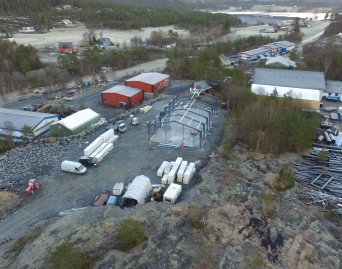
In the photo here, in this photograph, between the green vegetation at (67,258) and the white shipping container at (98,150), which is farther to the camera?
the white shipping container at (98,150)

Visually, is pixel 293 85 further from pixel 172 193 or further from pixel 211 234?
pixel 211 234

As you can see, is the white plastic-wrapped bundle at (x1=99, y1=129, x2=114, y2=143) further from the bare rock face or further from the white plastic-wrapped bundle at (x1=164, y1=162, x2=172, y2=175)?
the bare rock face

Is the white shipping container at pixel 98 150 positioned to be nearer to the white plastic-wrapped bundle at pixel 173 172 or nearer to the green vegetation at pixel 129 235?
the white plastic-wrapped bundle at pixel 173 172

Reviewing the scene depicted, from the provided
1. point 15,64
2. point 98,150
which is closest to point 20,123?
point 98,150

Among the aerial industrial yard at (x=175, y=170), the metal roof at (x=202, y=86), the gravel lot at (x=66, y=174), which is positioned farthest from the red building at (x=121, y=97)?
the metal roof at (x=202, y=86)

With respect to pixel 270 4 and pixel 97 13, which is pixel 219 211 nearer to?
pixel 97 13

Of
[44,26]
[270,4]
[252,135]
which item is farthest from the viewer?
[270,4]

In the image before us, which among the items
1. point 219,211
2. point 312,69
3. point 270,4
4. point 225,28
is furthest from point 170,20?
point 270,4
